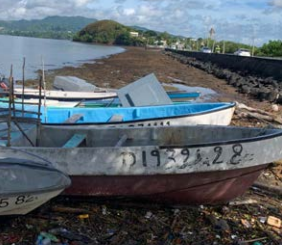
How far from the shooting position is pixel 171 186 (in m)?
5.82

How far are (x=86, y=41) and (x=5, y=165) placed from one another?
18651 centimetres

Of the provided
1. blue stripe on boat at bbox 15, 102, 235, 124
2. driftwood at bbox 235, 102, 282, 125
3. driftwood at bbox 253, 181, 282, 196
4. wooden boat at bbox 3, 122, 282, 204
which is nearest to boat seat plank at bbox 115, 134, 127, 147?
wooden boat at bbox 3, 122, 282, 204

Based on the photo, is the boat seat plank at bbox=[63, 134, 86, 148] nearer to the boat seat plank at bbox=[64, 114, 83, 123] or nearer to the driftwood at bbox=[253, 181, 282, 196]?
the boat seat plank at bbox=[64, 114, 83, 123]

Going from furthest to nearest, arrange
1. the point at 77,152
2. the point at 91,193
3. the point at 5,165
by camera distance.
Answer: the point at 91,193 < the point at 77,152 < the point at 5,165

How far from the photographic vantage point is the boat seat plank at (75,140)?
21.2 feet

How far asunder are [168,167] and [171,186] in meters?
0.40

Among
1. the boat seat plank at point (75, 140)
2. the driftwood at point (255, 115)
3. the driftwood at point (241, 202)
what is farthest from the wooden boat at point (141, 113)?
the driftwood at point (241, 202)

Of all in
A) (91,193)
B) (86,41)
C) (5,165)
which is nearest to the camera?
(5,165)

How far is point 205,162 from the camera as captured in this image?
557 centimetres

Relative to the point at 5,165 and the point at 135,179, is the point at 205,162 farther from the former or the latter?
the point at 5,165

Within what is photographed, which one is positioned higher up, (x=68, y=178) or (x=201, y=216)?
(x=68, y=178)

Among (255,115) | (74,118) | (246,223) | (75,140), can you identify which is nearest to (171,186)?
(246,223)

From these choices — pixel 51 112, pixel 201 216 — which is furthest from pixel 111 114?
pixel 201 216

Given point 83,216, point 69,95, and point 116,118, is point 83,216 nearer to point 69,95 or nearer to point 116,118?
point 116,118
